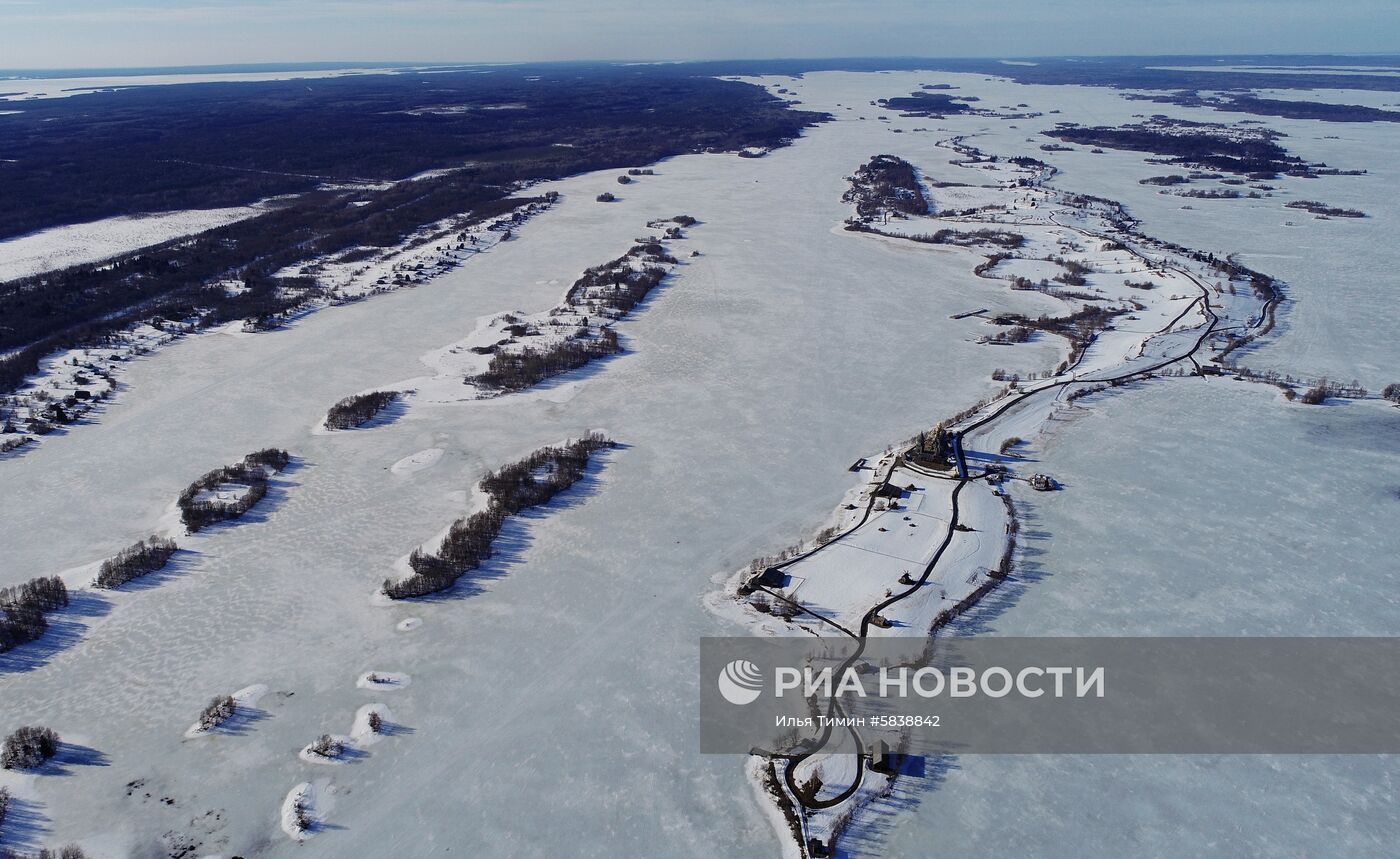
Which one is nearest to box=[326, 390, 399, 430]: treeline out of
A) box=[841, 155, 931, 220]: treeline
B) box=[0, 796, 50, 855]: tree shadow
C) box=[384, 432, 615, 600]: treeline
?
box=[384, 432, 615, 600]: treeline

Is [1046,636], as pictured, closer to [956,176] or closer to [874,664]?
[874,664]

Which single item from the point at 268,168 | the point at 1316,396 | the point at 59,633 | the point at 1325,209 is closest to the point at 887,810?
the point at 59,633

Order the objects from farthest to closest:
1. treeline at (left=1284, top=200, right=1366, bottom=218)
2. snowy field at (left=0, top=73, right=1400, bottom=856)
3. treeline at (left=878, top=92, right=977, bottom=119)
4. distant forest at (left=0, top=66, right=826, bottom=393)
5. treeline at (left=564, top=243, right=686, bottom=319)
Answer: treeline at (left=878, top=92, right=977, bottom=119)
treeline at (left=1284, top=200, right=1366, bottom=218)
distant forest at (left=0, top=66, right=826, bottom=393)
treeline at (left=564, top=243, right=686, bottom=319)
snowy field at (left=0, top=73, right=1400, bottom=856)

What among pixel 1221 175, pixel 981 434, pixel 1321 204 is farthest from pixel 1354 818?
pixel 1221 175

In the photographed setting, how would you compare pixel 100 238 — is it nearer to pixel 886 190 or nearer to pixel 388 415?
pixel 388 415

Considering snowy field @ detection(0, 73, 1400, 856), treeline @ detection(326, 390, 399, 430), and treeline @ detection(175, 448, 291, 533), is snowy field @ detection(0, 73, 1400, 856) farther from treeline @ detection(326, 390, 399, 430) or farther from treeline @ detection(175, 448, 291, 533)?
treeline @ detection(326, 390, 399, 430)

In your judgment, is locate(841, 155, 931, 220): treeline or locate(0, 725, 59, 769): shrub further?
locate(841, 155, 931, 220): treeline

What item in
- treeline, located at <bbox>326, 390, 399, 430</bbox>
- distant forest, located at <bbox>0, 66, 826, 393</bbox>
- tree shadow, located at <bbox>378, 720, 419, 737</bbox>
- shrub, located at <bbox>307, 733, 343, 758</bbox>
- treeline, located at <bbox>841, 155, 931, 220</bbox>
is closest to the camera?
shrub, located at <bbox>307, 733, 343, 758</bbox>

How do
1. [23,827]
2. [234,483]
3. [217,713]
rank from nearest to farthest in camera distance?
[23,827]
[217,713]
[234,483]
